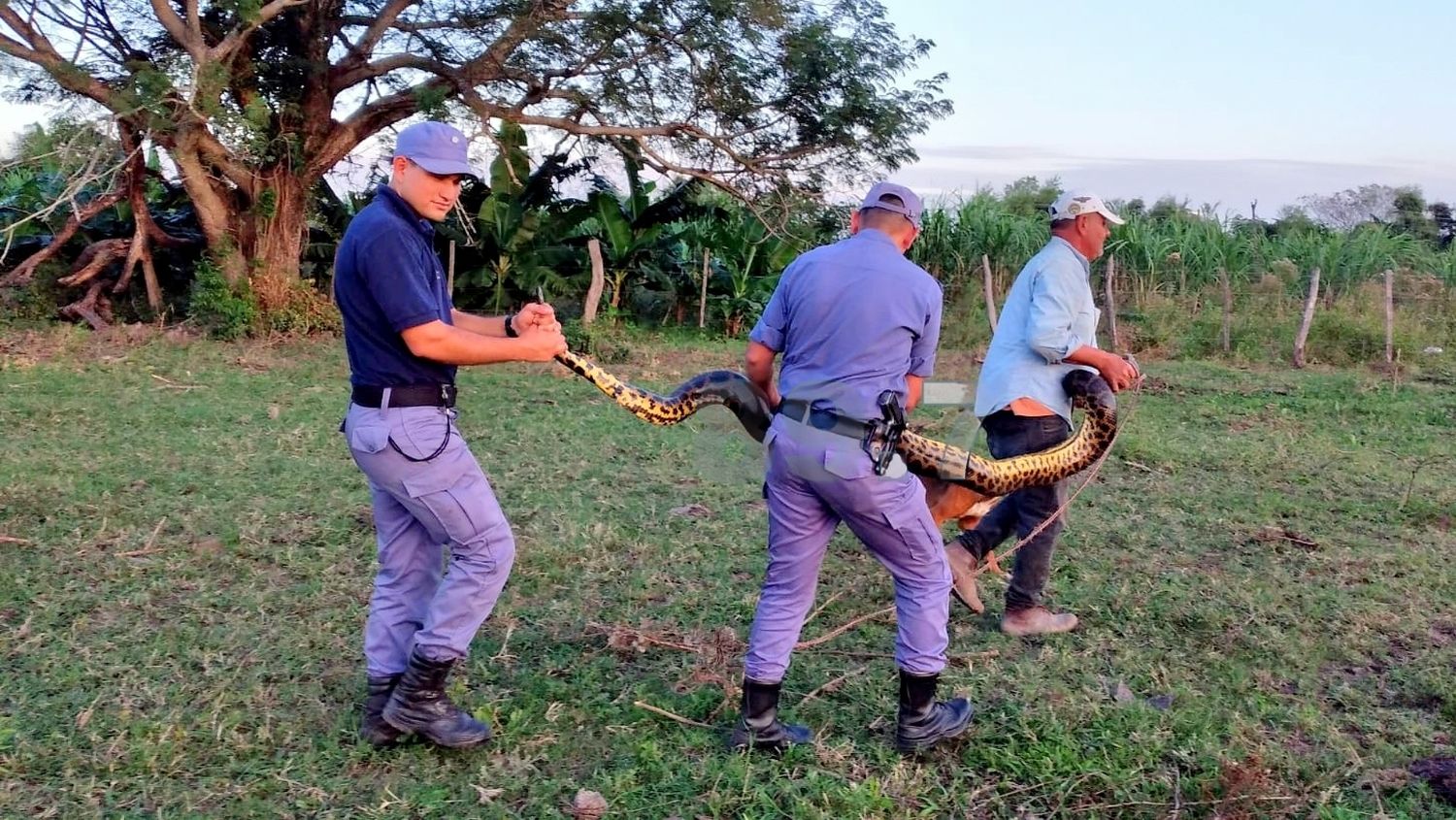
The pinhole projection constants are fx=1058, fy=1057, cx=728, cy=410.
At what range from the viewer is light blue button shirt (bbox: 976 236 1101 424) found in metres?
4.19

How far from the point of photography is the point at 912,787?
3.33 meters

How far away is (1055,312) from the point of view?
4.18 meters

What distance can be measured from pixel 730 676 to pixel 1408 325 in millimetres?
13690

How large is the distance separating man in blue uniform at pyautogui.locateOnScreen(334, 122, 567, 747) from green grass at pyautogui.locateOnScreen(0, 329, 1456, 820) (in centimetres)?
39

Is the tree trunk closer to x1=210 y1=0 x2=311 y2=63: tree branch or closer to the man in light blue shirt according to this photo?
x1=210 y1=0 x2=311 y2=63: tree branch

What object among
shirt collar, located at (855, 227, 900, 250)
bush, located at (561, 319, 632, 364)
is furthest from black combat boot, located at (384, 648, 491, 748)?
bush, located at (561, 319, 632, 364)

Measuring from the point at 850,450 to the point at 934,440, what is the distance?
2.70 feet

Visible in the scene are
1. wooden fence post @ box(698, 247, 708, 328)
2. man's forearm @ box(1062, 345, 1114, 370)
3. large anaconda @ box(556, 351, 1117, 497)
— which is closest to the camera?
large anaconda @ box(556, 351, 1117, 497)

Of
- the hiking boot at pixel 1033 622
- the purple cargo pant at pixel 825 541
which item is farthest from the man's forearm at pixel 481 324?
the hiking boot at pixel 1033 622

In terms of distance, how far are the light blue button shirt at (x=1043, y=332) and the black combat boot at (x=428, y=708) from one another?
2.42 metres

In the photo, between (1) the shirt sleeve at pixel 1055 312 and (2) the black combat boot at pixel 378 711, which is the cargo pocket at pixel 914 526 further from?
(2) the black combat boot at pixel 378 711

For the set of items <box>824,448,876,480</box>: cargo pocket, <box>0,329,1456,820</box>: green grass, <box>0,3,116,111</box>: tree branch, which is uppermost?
<box>0,3,116,111</box>: tree branch

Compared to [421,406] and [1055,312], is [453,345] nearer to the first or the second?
[421,406]

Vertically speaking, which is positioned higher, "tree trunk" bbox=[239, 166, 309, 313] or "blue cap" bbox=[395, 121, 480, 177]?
"blue cap" bbox=[395, 121, 480, 177]
